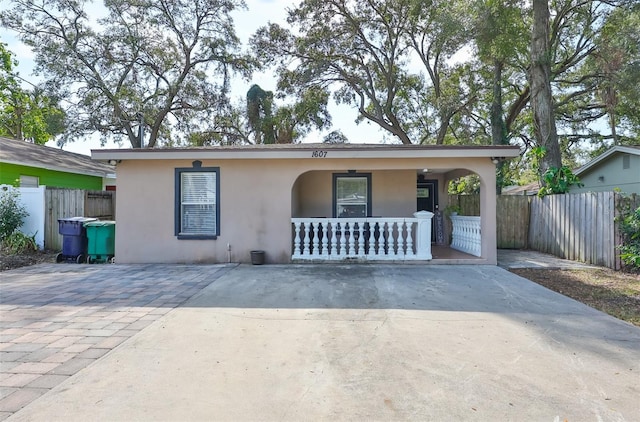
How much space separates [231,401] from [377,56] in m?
18.3

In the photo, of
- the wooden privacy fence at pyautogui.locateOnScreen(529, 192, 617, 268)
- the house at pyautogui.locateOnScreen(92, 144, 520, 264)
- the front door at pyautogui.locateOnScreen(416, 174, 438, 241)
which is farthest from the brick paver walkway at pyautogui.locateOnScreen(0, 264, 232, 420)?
the wooden privacy fence at pyautogui.locateOnScreen(529, 192, 617, 268)

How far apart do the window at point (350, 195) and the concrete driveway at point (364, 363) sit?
4.60 meters

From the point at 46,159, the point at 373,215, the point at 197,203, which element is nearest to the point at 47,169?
the point at 46,159

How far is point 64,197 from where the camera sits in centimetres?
927

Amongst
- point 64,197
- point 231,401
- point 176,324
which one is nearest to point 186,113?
point 64,197

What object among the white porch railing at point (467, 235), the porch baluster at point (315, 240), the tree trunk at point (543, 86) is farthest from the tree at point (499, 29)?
the porch baluster at point (315, 240)

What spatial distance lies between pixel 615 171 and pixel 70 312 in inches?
681

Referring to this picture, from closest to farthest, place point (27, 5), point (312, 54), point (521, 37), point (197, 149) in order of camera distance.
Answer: point (197, 149)
point (521, 37)
point (27, 5)
point (312, 54)

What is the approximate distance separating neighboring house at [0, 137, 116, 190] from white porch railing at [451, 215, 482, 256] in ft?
42.5

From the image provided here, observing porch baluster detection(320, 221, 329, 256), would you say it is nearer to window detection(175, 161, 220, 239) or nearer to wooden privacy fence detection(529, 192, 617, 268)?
window detection(175, 161, 220, 239)

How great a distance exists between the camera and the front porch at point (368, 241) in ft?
25.0

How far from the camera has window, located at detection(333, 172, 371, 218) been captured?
9.58 m

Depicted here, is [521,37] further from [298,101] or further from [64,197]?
[64,197]

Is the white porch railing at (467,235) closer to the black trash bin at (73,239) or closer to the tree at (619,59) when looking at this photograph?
the tree at (619,59)
